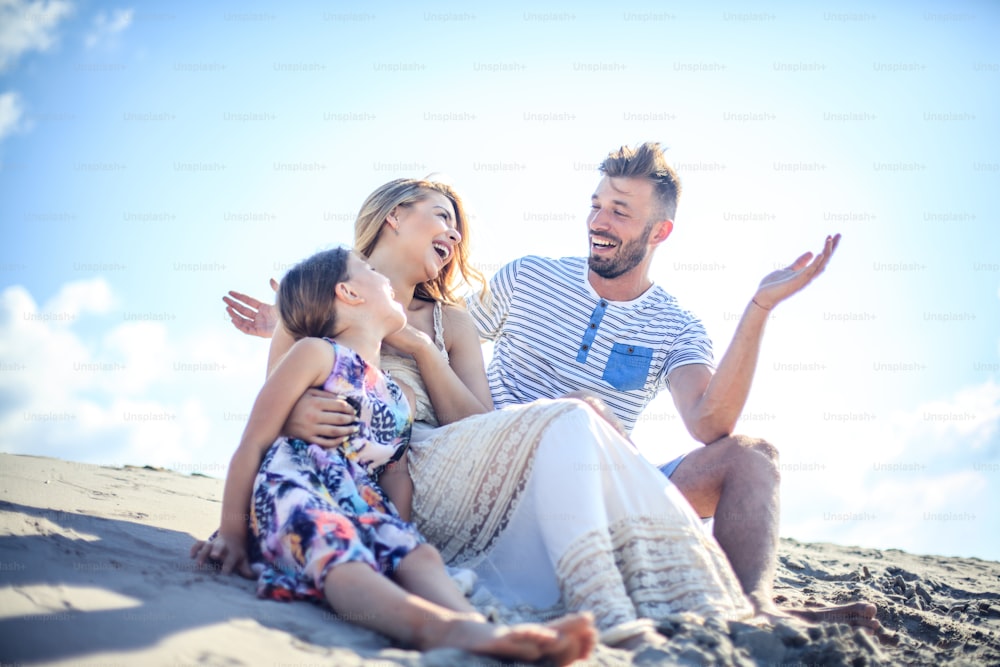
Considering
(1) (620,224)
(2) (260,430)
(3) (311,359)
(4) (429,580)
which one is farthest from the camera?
(1) (620,224)

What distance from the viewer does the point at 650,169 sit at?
5.39 meters

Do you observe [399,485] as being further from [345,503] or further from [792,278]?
[792,278]

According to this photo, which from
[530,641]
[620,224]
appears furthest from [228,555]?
[620,224]

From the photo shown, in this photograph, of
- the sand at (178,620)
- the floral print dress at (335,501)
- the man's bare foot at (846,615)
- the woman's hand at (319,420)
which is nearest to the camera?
the sand at (178,620)

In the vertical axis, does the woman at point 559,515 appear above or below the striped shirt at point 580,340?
below

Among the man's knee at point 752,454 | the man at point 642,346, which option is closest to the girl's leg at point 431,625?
the man at point 642,346

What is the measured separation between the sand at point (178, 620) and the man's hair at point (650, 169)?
2.64 meters

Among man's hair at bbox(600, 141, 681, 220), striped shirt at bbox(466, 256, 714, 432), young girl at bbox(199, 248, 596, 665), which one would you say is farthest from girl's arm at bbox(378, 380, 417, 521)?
man's hair at bbox(600, 141, 681, 220)

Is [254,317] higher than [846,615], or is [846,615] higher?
[254,317]

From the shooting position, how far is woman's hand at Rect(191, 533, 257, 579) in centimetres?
291

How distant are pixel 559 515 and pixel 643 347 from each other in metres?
2.02

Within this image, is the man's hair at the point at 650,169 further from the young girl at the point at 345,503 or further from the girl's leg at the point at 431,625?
the girl's leg at the point at 431,625

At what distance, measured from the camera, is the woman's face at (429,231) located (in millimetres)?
4223

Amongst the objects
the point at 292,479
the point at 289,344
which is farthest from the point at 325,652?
the point at 289,344
